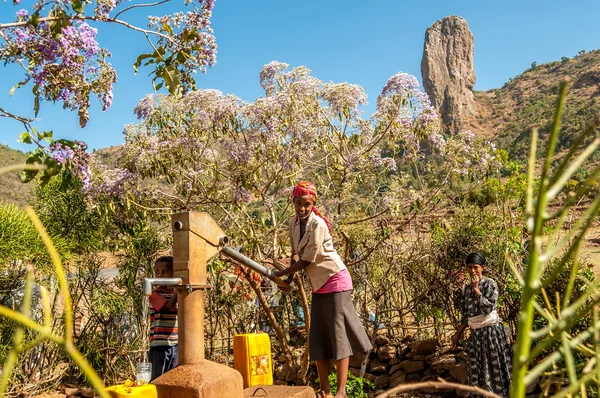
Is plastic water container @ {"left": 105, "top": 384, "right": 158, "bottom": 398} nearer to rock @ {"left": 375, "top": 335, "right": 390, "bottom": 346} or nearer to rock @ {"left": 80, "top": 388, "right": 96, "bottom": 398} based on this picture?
rock @ {"left": 80, "top": 388, "right": 96, "bottom": 398}

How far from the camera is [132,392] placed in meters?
2.09

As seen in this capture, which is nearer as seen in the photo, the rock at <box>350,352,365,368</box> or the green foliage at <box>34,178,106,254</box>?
the green foliage at <box>34,178,106,254</box>

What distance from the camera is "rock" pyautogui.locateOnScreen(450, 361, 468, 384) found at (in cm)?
605

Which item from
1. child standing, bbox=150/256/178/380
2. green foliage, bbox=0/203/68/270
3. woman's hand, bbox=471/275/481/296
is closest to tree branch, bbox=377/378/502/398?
child standing, bbox=150/256/178/380

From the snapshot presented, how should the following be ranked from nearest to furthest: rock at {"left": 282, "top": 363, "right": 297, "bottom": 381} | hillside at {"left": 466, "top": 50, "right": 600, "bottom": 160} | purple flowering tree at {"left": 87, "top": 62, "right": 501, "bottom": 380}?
purple flowering tree at {"left": 87, "top": 62, "right": 501, "bottom": 380} < rock at {"left": 282, "top": 363, "right": 297, "bottom": 381} < hillside at {"left": 466, "top": 50, "right": 600, "bottom": 160}

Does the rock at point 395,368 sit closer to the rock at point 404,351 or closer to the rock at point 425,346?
the rock at point 404,351

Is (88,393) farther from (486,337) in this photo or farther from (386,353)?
(486,337)

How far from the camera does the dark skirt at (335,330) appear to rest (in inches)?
143

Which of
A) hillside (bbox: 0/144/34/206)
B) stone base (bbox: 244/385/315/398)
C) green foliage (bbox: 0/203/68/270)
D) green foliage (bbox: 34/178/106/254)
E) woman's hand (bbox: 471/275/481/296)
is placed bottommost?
stone base (bbox: 244/385/315/398)

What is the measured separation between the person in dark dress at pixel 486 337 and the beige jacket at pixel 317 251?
1.99 metres

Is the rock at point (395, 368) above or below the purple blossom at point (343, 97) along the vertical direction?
below

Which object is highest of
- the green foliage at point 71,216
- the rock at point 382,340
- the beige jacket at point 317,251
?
the green foliage at point 71,216

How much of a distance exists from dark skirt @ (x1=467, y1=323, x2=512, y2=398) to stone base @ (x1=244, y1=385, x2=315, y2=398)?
2.65 m

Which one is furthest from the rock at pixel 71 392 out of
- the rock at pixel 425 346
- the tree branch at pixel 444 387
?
the tree branch at pixel 444 387
